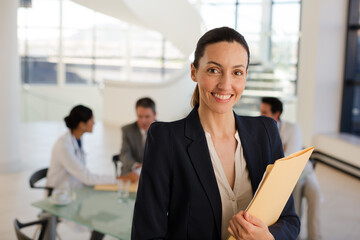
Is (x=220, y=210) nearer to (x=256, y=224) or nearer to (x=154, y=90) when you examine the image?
(x=256, y=224)

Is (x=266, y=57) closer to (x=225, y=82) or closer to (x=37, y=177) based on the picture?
(x=37, y=177)

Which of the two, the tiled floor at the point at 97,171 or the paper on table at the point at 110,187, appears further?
the tiled floor at the point at 97,171

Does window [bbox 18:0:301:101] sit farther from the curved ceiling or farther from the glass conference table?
the glass conference table

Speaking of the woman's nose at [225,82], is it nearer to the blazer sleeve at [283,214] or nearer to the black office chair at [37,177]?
the blazer sleeve at [283,214]

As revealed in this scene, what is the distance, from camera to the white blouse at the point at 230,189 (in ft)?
4.12

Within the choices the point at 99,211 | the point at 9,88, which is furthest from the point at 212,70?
the point at 9,88

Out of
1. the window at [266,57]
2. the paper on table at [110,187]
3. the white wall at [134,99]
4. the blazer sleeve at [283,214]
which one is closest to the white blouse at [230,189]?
the blazer sleeve at [283,214]

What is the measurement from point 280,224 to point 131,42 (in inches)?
517

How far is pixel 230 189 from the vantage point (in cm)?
127

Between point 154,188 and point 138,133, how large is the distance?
120 inches

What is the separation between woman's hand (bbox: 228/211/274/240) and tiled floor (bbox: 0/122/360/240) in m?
3.24

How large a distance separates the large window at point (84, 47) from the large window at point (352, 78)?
264 inches

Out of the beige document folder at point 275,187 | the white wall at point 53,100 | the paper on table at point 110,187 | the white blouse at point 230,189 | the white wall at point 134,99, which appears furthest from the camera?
the white wall at point 53,100

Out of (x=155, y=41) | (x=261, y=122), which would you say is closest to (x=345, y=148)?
(x=261, y=122)
